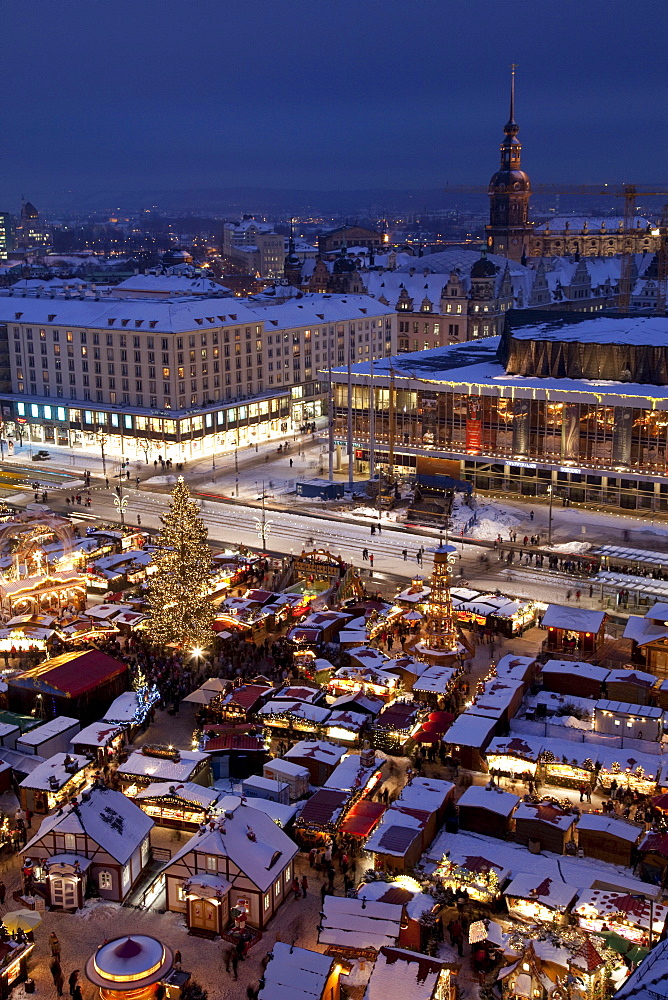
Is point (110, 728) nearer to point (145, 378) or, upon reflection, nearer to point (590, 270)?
point (145, 378)

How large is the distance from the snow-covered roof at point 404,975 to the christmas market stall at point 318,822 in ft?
20.0

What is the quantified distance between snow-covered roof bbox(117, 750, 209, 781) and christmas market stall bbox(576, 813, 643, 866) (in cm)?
1218

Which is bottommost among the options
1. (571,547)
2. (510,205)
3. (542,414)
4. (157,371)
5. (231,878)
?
(571,547)

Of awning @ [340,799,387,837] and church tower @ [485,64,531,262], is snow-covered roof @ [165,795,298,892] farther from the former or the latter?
church tower @ [485,64,531,262]

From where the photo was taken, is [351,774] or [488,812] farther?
[351,774]

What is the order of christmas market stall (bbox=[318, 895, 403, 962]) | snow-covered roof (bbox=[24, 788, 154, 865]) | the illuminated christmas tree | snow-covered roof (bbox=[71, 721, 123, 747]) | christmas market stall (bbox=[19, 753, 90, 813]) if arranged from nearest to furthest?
christmas market stall (bbox=[318, 895, 403, 962]), snow-covered roof (bbox=[24, 788, 154, 865]), christmas market stall (bbox=[19, 753, 90, 813]), snow-covered roof (bbox=[71, 721, 123, 747]), the illuminated christmas tree

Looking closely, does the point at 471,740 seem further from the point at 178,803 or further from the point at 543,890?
the point at 178,803

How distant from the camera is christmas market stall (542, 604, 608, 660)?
150 feet

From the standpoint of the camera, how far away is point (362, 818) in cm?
3192

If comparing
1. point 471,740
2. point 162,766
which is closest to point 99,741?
point 162,766

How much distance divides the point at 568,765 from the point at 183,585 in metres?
18.2

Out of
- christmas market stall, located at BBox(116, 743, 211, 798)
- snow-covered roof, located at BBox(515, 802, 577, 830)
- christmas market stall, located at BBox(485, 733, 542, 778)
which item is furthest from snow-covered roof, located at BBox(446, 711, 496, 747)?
christmas market stall, located at BBox(116, 743, 211, 798)

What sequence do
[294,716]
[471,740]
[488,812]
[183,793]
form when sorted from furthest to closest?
1. [294,716]
2. [471,740]
3. [183,793]
4. [488,812]

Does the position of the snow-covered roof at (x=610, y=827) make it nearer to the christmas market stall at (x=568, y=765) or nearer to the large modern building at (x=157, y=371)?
the christmas market stall at (x=568, y=765)
